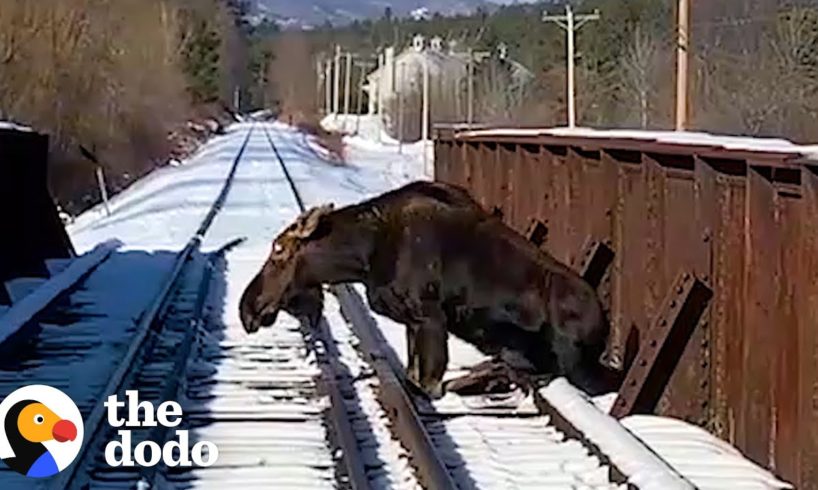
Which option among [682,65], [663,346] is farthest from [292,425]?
[682,65]

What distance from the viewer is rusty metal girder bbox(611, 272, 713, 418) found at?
34.7 feet

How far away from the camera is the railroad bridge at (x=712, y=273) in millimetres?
8805

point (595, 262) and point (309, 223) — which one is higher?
point (309, 223)

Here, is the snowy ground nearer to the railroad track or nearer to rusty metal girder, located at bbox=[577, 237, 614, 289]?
the railroad track

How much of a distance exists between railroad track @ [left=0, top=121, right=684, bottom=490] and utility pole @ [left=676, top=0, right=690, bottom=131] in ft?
35.2

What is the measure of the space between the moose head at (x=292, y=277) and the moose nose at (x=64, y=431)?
185 centimetres

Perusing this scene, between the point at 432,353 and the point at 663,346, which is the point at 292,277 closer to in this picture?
the point at 432,353

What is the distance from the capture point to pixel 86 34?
184 feet

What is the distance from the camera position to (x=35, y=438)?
909 cm

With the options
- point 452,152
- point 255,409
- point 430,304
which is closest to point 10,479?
point 255,409

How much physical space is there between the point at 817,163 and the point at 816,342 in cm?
85

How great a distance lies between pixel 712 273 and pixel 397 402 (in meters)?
2.02

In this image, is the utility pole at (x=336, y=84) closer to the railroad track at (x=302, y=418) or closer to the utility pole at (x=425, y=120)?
the utility pole at (x=425, y=120)

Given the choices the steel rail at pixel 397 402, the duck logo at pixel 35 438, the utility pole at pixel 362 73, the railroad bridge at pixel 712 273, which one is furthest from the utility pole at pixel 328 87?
the duck logo at pixel 35 438
